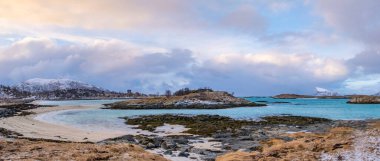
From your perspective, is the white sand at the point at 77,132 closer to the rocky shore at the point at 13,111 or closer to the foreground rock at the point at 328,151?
the foreground rock at the point at 328,151

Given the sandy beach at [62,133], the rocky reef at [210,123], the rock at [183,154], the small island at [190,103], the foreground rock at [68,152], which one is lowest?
the sandy beach at [62,133]

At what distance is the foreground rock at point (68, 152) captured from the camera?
19688mm

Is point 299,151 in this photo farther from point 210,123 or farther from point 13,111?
point 13,111

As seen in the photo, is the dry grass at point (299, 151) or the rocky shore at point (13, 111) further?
the rocky shore at point (13, 111)

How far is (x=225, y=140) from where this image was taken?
117 ft

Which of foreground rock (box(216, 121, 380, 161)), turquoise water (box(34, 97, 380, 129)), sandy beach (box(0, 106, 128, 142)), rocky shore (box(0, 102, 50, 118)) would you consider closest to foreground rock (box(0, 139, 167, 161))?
foreground rock (box(216, 121, 380, 161))

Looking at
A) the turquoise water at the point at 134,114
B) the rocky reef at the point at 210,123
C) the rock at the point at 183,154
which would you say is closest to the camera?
the rock at the point at 183,154

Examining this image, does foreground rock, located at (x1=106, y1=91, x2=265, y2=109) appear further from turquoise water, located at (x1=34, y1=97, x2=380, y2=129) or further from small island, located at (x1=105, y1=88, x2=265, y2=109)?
turquoise water, located at (x1=34, y1=97, x2=380, y2=129)

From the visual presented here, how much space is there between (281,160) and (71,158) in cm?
1087

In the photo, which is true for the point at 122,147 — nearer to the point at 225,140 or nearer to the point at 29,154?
the point at 29,154

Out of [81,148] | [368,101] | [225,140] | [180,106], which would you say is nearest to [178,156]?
[81,148]

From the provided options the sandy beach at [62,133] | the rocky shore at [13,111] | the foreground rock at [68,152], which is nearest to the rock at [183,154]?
the foreground rock at [68,152]

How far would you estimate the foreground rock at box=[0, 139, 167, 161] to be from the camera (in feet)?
64.6

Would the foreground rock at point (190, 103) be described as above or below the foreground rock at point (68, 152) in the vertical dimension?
above
